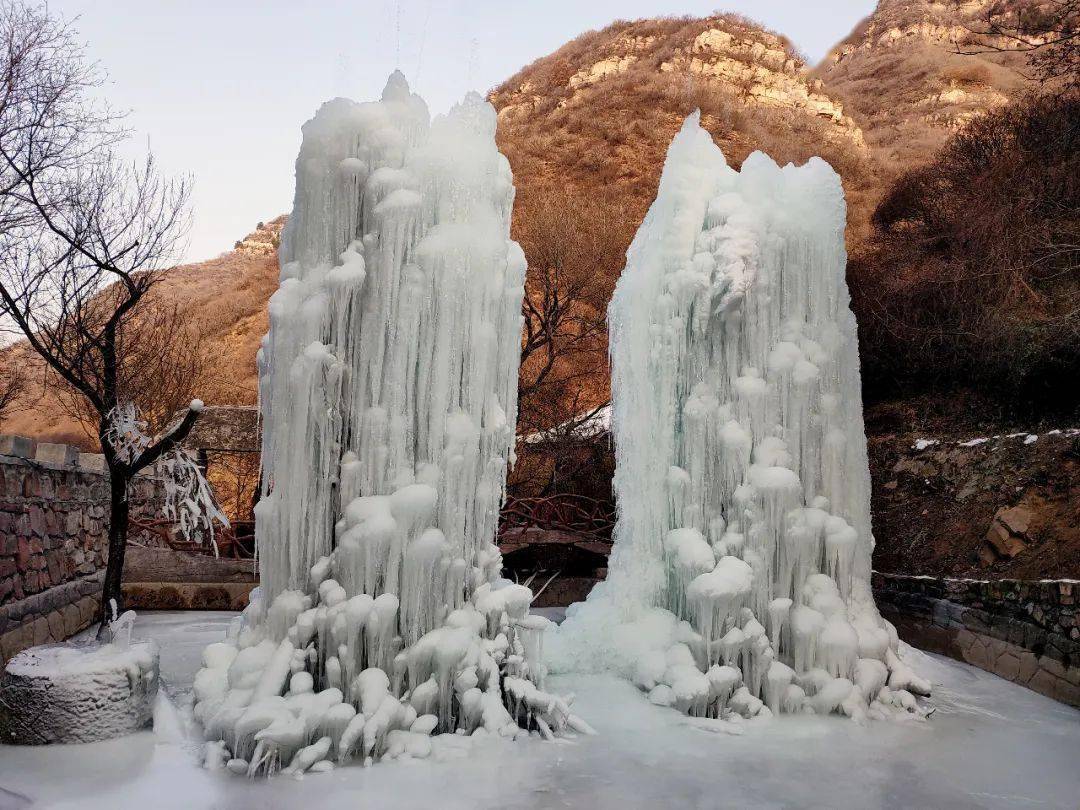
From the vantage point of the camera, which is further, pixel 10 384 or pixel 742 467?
pixel 10 384

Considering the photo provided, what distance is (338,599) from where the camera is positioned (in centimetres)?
433

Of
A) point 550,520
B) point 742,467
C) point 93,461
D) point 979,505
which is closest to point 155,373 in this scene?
point 93,461

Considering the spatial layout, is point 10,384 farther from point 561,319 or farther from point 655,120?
point 655,120

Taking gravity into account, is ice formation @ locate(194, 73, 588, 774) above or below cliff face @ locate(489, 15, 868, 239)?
below

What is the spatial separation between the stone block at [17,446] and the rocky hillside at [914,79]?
2965 cm

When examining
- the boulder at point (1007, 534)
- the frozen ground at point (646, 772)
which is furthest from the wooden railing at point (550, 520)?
the frozen ground at point (646, 772)

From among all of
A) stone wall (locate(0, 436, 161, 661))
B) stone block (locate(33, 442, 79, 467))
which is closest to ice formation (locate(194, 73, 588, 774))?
stone wall (locate(0, 436, 161, 661))

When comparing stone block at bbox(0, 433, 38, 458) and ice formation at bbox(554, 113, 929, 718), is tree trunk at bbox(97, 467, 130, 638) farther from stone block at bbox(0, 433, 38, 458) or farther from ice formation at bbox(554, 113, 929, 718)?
ice formation at bbox(554, 113, 929, 718)

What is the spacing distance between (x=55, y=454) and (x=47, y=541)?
0.93m

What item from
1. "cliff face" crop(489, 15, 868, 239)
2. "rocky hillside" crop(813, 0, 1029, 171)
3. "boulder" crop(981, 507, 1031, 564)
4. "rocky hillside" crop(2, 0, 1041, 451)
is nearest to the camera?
"boulder" crop(981, 507, 1031, 564)

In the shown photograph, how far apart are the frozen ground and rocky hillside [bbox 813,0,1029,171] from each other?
28.3 metres

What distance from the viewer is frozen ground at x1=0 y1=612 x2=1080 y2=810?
3.64 metres

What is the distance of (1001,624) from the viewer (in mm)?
6914

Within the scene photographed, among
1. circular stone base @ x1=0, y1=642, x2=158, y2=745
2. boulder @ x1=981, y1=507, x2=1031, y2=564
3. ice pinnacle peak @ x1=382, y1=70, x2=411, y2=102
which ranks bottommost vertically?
circular stone base @ x1=0, y1=642, x2=158, y2=745
